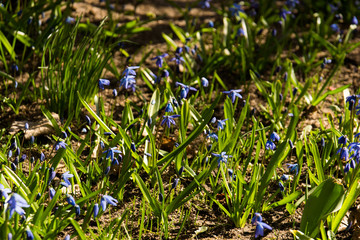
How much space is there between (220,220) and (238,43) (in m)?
2.32

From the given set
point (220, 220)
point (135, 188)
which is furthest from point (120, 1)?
point (220, 220)

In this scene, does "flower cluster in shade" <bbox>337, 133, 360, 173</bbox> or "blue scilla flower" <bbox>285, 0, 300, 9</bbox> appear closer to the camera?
"flower cluster in shade" <bbox>337, 133, 360, 173</bbox>

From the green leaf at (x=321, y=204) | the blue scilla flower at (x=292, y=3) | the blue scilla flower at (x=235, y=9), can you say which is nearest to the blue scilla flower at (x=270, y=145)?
the green leaf at (x=321, y=204)

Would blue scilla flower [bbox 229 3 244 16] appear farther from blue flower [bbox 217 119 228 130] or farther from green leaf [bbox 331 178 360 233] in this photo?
green leaf [bbox 331 178 360 233]

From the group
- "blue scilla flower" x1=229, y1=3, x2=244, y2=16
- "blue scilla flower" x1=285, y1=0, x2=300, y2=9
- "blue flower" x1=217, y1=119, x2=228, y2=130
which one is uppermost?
"blue scilla flower" x1=285, y1=0, x2=300, y2=9

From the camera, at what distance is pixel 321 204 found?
274 centimetres

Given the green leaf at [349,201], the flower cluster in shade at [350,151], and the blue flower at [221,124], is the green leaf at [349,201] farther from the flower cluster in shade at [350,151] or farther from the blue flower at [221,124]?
the blue flower at [221,124]

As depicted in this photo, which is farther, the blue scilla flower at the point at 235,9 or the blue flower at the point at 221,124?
the blue scilla flower at the point at 235,9

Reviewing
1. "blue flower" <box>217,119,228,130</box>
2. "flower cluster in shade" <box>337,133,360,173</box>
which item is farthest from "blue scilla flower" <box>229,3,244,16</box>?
"flower cluster in shade" <box>337,133,360,173</box>

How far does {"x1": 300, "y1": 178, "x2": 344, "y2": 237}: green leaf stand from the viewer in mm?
2689

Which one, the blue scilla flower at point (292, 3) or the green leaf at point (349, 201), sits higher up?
the blue scilla flower at point (292, 3)

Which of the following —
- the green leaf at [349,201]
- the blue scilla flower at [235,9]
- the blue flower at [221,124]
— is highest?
the blue scilla flower at [235,9]

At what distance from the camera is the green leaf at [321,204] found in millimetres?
2689

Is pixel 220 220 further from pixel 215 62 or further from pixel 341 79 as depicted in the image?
pixel 341 79
